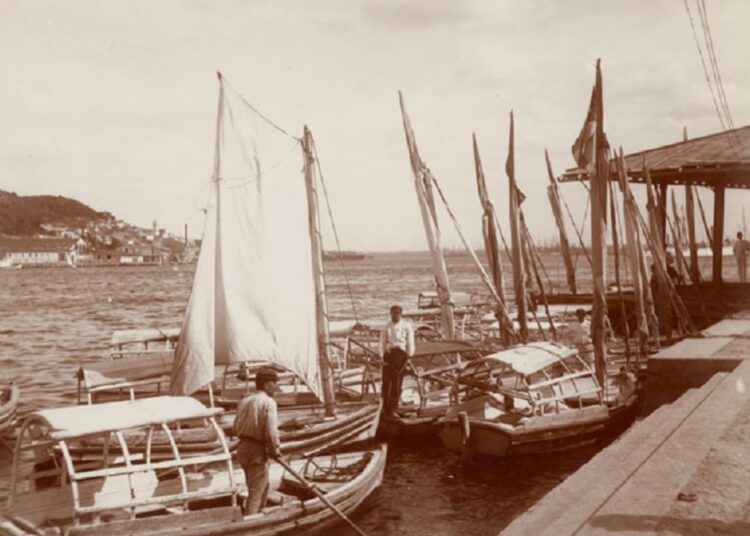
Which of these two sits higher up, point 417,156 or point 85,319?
point 417,156

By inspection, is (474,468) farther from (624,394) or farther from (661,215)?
(661,215)

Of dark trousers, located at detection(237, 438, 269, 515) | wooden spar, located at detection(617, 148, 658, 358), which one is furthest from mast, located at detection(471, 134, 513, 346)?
dark trousers, located at detection(237, 438, 269, 515)

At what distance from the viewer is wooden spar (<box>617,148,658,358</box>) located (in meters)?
22.8

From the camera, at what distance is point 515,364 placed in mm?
15969

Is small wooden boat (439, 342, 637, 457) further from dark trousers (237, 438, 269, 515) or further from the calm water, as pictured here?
dark trousers (237, 438, 269, 515)

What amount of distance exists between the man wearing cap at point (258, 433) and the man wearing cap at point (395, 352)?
664 cm

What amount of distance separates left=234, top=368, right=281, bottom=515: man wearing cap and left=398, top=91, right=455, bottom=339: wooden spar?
490 inches

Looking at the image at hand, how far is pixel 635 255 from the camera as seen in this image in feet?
79.4

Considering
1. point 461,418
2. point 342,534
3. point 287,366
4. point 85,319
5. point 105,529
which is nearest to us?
point 105,529

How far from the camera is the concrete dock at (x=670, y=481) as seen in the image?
22.1 ft

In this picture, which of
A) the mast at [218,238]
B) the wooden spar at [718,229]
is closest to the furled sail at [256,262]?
the mast at [218,238]

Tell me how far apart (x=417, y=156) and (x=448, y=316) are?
513cm

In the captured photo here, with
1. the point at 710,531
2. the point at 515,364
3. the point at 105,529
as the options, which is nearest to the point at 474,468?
the point at 515,364

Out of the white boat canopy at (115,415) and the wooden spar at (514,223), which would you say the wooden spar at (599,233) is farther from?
the white boat canopy at (115,415)
